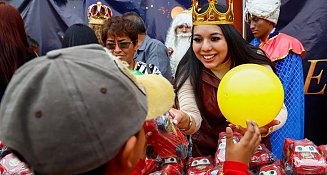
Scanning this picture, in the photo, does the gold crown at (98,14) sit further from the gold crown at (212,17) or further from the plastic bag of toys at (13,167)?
the plastic bag of toys at (13,167)

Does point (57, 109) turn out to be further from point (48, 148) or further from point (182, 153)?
point (182, 153)

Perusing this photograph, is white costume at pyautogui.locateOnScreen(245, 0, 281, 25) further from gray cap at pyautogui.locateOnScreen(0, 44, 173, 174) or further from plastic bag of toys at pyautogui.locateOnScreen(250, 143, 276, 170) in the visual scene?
gray cap at pyautogui.locateOnScreen(0, 44, 173, 174)

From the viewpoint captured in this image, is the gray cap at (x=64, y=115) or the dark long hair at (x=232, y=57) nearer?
the gray cap at (x=64, y=115)

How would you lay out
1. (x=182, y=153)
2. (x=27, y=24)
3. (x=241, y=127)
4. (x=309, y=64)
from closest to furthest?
(x=241, y=127) → (x=182, y=153) → (x=309, y=64) → (x=27, y=24)

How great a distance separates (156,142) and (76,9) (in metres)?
4.75

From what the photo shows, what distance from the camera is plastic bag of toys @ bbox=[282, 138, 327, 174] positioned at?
1836 mm

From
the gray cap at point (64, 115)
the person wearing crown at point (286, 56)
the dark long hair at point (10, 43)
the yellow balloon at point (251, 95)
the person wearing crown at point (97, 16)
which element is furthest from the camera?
the person wearing crown at point (97, 16)

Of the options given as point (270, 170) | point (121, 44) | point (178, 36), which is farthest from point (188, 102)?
point (178, 36)

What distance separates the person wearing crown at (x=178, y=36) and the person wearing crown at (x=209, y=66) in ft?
10.3

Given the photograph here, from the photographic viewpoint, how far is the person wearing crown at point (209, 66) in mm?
2334

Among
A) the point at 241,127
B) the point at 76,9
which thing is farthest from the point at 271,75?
the point at 76,9

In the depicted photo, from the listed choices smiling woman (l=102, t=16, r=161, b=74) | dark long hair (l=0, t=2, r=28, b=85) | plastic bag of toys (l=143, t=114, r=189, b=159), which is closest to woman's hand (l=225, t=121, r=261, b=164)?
plastic bag of toys (l=143, t=114, r=189, b=159)

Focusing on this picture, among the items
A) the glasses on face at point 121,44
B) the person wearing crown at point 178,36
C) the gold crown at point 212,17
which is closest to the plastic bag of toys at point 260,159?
the gold crown at point 212,17

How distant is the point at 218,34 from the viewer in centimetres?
240
